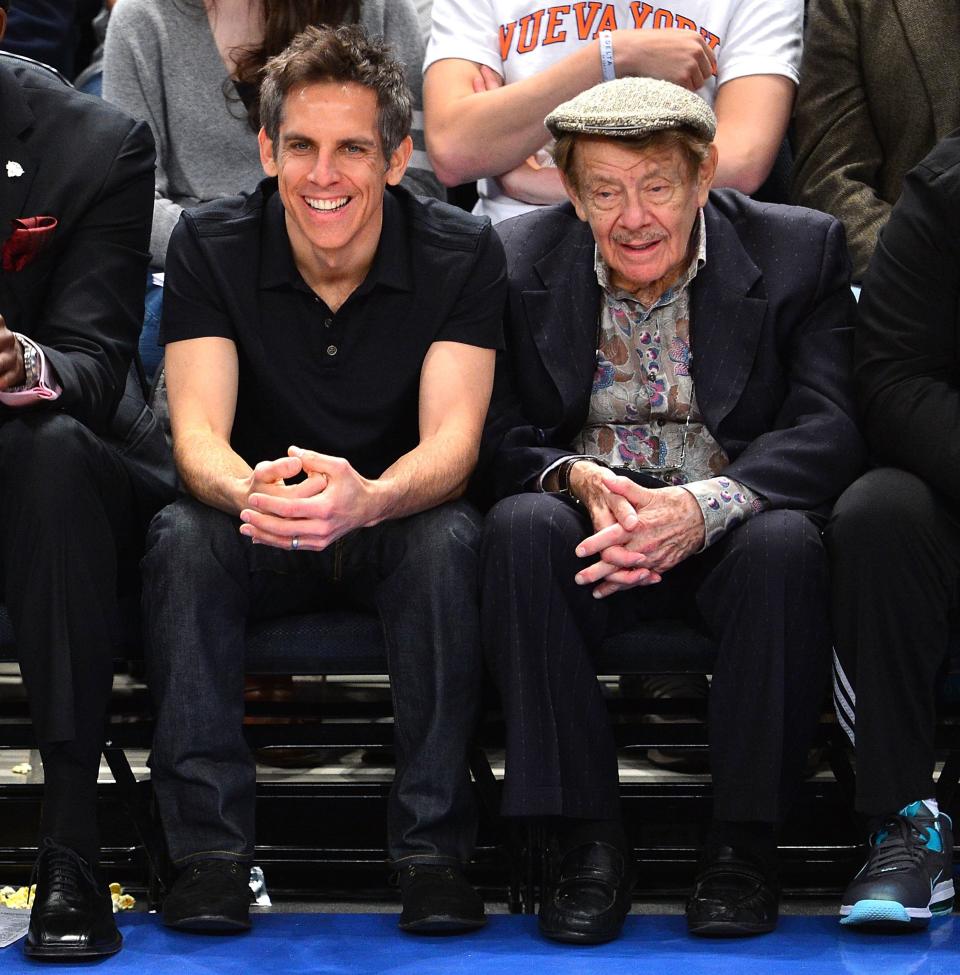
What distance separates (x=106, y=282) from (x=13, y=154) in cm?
28

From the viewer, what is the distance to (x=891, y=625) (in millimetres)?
2422

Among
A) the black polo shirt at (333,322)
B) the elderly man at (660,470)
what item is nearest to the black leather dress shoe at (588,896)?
the elderly man at (660,470)

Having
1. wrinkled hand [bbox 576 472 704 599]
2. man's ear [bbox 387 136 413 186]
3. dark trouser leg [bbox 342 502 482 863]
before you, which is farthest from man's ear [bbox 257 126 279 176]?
wrinkled hand [bbox 576 472 704 599]

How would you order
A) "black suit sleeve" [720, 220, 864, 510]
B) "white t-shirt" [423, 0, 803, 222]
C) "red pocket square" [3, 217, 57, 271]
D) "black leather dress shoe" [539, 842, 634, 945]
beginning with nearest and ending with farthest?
"black leather dress shoe" [539, 842, 634, 945], "black suit sleeve" [720, 220, 864, 510], "red pocket square" [3, 217, 57, 271], "white t-shirt" [423, 0, 803, 222]

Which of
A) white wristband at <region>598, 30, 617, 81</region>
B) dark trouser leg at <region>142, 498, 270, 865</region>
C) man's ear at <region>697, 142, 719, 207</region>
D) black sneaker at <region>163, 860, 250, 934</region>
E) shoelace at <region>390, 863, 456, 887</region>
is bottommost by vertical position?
black sneaker at <region>163, 860, 250, 934</region>

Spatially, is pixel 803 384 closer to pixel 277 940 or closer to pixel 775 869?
pixel 775 869

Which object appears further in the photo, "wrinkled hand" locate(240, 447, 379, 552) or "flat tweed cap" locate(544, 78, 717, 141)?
"flat tweed cap" locate(544, 78, 717, 141)

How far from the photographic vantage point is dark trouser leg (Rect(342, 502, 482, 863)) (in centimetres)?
244

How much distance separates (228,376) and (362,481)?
0.40m

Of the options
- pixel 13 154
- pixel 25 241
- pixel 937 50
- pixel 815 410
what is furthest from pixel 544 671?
pixel 937 50

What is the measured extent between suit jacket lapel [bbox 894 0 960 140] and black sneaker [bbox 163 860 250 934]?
77.3 inches

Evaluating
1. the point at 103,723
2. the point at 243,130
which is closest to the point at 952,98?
the point at 243,130

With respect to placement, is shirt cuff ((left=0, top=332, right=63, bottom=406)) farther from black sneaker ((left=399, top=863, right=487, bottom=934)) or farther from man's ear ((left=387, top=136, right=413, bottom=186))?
black sneaker ((left=399, top=863, right=487, bottom=934))

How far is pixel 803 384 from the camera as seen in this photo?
277cm
